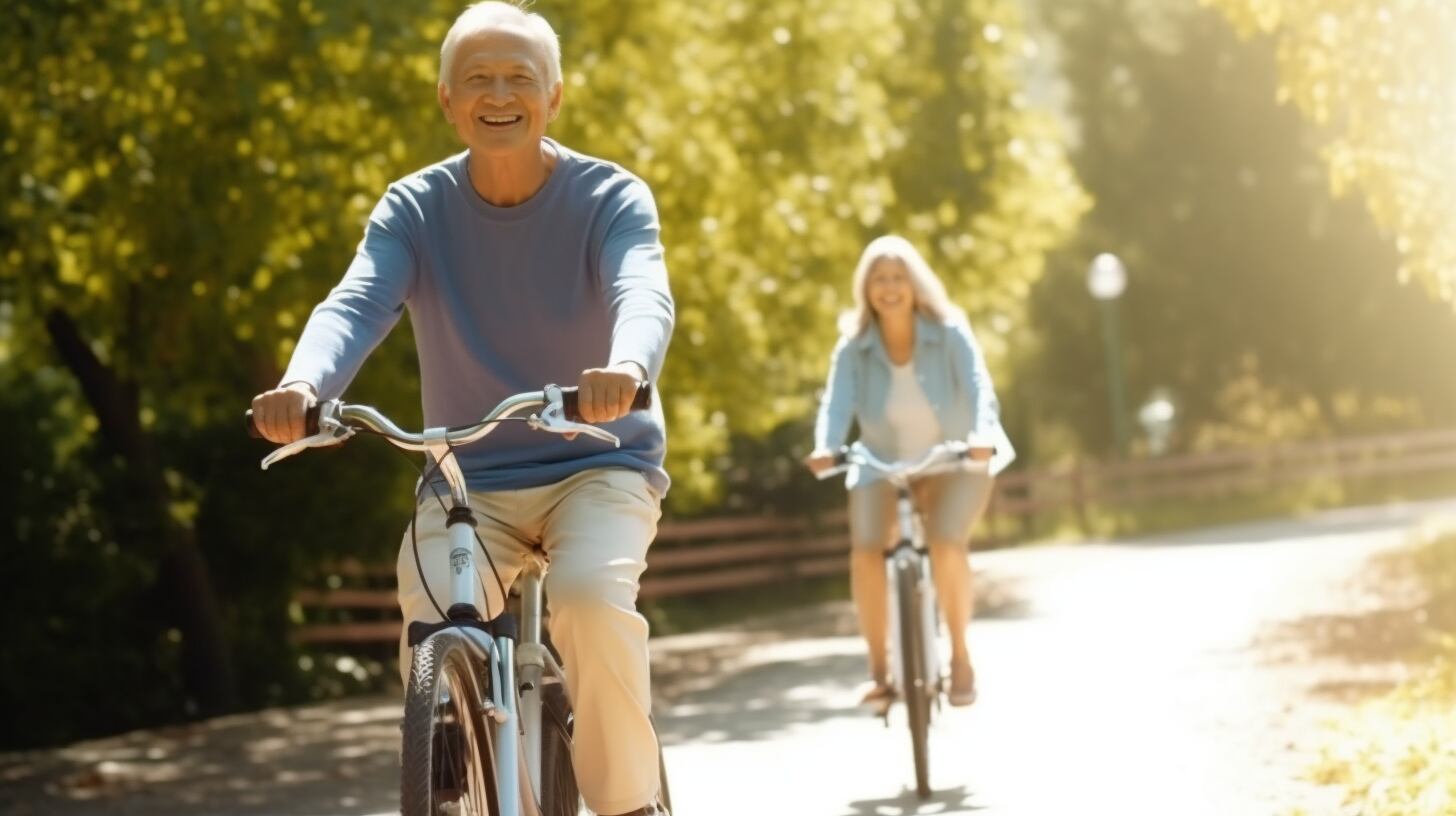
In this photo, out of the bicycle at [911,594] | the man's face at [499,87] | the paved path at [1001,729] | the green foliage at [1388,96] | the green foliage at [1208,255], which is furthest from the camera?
the green foliage at [1208,255]

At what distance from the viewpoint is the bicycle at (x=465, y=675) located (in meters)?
4.16

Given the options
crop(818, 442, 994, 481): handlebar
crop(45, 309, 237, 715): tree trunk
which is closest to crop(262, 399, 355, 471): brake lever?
crop(818, 442, 994, 481): handlebar

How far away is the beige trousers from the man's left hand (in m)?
0.50

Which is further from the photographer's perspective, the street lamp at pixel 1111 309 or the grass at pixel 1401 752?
the street lamp at pixel 1111 309

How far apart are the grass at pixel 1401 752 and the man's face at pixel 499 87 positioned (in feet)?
10.9

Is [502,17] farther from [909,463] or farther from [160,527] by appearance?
[160,527]

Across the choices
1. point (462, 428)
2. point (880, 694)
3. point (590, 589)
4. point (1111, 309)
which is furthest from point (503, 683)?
point (1111, 309)

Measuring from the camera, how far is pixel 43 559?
14.7 m

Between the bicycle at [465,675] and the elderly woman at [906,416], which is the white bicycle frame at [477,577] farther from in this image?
Answer: the elderly woman at [906,416]

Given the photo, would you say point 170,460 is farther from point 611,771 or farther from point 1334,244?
point 1334,244

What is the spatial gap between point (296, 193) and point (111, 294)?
2.25m

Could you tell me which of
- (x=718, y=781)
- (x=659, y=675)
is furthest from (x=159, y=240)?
(x=718, y=781)

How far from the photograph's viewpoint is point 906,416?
30.9 feet

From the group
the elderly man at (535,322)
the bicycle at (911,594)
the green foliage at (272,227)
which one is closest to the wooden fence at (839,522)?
the green foliage at (272,227)
